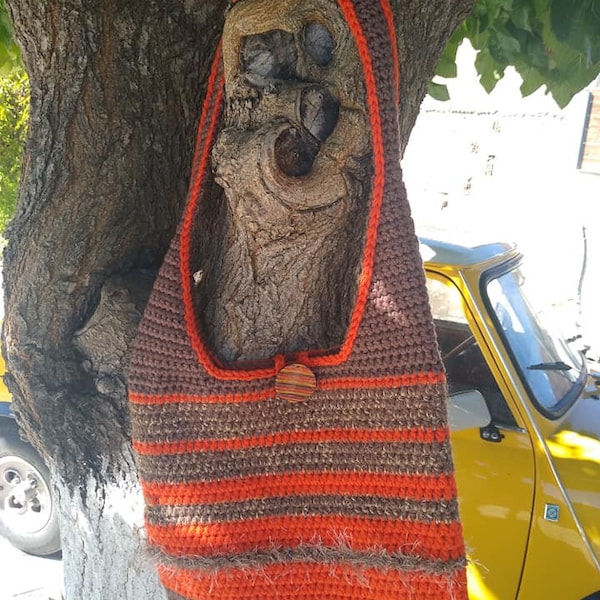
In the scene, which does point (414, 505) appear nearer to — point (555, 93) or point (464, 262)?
point (555, 93)

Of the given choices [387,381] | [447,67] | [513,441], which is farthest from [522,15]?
[513,441]

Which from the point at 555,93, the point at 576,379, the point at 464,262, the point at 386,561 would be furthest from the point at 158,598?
the point at 576,379

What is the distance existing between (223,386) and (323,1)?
56 centimetres

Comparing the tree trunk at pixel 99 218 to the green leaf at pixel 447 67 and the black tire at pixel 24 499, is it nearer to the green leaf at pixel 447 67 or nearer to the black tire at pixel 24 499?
the green leaf at pixel 447 67

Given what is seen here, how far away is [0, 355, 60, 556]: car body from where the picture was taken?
3299 mm

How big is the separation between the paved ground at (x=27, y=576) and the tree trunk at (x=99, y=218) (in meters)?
2.11

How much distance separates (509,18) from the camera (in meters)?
1.66

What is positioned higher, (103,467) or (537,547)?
(103,467)

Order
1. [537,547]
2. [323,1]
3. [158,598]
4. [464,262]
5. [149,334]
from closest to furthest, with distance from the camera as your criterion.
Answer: [323,1], [149,334], [158,598], [537,547], [464,262]

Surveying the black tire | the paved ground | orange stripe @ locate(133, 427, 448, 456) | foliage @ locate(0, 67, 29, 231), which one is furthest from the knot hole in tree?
foliage @ locate(0, 67, 29, 231)

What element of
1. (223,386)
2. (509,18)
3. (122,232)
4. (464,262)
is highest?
(509,18)

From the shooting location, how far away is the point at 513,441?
235 cm

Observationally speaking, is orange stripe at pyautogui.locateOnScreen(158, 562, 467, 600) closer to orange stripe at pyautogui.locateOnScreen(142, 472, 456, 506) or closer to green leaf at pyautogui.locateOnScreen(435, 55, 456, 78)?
orange stripe at pyautogui.locateOnScreen(142, 472, 456, 506)

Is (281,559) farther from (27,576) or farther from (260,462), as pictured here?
(27,576)
